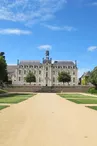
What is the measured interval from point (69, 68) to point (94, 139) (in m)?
167

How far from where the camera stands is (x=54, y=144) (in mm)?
9531

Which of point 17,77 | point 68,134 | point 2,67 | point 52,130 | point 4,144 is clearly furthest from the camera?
point 17,77

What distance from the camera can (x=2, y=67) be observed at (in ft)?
237

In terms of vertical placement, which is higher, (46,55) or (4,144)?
(46,55)

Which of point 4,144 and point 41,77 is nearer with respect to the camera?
point 4,144

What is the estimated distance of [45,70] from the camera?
176 metres

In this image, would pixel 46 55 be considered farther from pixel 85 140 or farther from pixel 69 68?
pixel 85 140

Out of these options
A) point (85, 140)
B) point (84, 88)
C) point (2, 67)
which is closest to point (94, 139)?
point (85, 140)

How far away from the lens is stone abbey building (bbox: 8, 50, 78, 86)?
17588cm

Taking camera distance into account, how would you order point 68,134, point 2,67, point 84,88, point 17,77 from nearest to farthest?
point 68,134
point 2,67
point 84,88
point 17,77

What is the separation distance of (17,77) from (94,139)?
16571cm

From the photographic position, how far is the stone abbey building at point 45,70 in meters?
176

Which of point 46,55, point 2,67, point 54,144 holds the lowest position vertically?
point 54,144

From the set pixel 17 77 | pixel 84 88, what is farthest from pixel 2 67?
pixel 17 77
